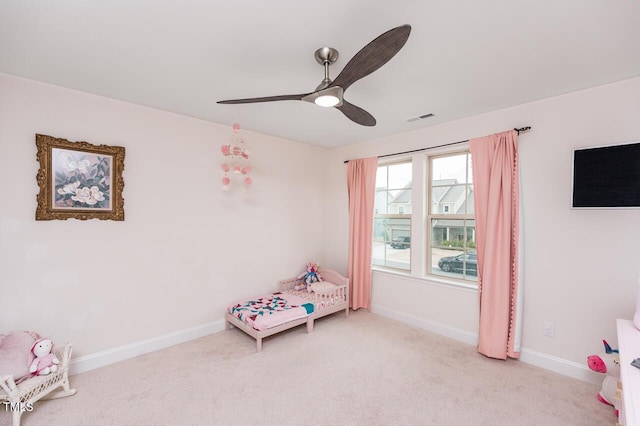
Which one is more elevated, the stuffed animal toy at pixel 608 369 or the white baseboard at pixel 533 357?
the stuffed animal toy at pixel 608 369

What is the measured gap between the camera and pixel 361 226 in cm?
392

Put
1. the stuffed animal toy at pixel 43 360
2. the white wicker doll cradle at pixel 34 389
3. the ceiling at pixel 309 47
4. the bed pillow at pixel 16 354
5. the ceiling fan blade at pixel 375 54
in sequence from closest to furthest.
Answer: the ceiling fan blade at pixel 375 54, the ceiling at pixel 309 47, the white wicker doll cradle at pixel 34 389, the bed pillow at pixel 16 354, the stuffed animal toy at pixel 43 360

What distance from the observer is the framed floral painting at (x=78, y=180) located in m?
2.29

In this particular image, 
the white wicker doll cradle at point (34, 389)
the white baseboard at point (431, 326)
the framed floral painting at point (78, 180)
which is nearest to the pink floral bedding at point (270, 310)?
the white baseboard at point (431, 326)

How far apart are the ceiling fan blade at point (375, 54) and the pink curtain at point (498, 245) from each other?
1959 millimetres

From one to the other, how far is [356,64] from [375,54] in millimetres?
112

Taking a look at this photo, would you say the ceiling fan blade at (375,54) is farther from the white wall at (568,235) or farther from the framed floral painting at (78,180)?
the framed floral painting at (78,180)

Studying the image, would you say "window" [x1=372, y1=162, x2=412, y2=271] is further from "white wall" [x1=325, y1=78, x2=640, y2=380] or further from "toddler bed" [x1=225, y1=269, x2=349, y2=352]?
"white wall" [x1=325, y1=78, x2=640, y2=380]

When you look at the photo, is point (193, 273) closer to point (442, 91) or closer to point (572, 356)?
point (442, 91)

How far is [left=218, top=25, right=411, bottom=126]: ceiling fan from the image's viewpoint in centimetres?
121

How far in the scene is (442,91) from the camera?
239 cm

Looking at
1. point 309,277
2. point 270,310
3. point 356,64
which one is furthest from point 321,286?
point 356,64

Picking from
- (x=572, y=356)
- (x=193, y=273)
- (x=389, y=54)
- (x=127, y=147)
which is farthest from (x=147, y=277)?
(x=572, y=356)

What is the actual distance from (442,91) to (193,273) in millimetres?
3064
